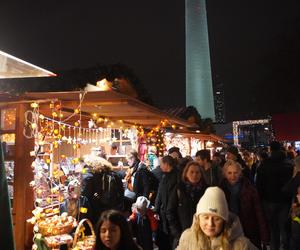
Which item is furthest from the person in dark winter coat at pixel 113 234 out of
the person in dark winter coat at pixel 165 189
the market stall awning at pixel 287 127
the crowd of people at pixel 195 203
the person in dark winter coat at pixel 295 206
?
the market stall awning at pixel 287 127

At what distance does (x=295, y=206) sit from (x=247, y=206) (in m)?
0.97

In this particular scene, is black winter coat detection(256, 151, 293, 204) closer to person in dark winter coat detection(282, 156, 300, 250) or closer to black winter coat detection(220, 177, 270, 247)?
person in dark winter coat detection(282, 156, 300, 250)

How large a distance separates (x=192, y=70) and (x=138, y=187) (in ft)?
215

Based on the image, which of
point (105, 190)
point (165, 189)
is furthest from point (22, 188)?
point (165, 189)

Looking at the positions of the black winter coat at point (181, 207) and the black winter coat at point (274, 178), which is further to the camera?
the black winter coat at point (274, 178)

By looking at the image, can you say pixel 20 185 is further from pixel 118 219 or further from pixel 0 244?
pixel 0 244

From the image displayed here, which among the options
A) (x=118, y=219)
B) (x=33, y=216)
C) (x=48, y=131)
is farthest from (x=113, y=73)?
(x=118, y=219)

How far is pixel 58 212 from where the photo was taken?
18.8ft

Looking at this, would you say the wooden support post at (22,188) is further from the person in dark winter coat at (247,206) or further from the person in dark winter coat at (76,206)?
the person in dark winter coat at (247,206)

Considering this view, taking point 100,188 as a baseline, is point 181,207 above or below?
below

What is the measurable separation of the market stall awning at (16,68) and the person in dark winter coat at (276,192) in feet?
15.0

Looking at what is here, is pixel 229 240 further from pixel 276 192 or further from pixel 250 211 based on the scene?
pixel 276 192

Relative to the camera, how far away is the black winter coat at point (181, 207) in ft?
15.6

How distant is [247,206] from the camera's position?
4672 millimetres
